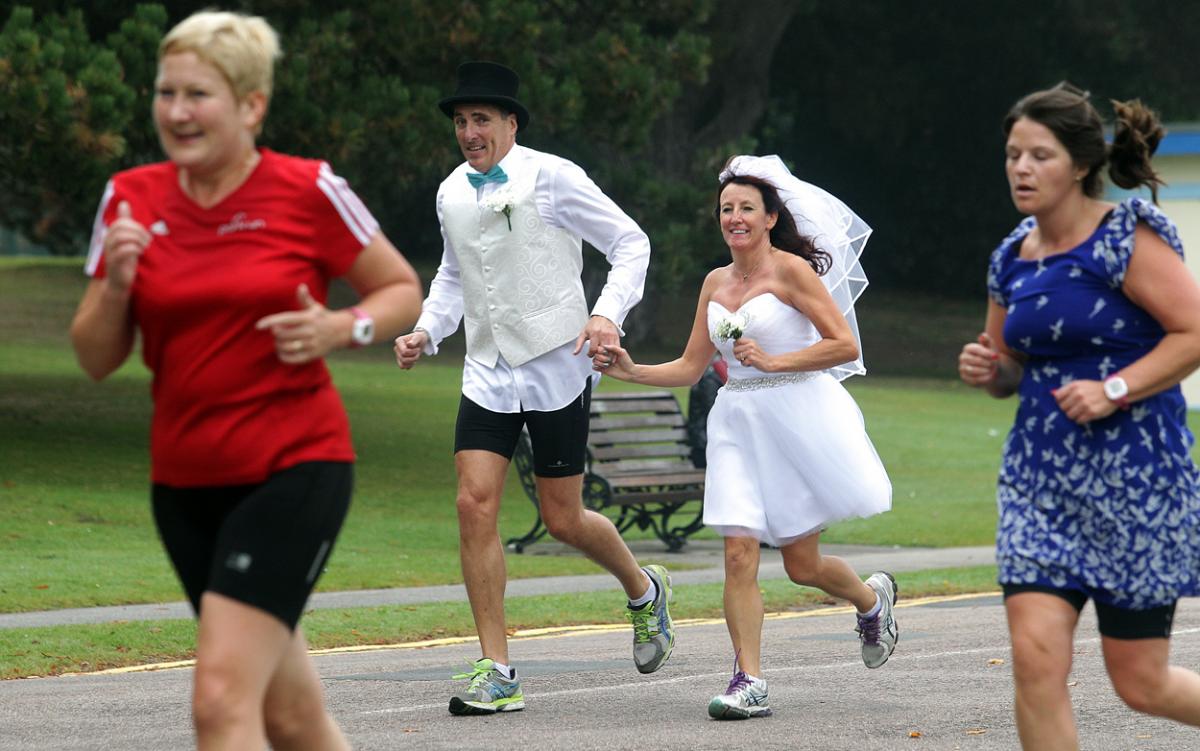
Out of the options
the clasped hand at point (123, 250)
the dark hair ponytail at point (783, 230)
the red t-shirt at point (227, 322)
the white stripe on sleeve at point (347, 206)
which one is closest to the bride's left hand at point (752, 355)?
the dark hair ponytail at point (783, 230)

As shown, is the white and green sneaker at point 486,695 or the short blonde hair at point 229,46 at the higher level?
the short blonde hair at point 229,46

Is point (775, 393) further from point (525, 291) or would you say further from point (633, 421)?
point (633, 421)

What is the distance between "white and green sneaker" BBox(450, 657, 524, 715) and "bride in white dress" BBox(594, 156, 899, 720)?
95 centimetres

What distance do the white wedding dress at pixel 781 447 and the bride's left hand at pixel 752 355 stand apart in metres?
0.17

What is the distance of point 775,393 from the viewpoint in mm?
8047

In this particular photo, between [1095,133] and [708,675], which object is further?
[708,675]

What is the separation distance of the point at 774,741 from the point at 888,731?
474 mm

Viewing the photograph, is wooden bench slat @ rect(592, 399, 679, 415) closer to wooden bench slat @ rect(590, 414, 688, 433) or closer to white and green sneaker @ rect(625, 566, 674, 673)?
wooden bench slat @ rect(590, 414, 688, 433)

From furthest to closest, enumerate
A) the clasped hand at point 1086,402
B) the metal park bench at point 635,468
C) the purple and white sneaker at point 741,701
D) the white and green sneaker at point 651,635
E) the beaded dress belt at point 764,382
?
1. the metal park bench at point 635,468
2. the white and green sneaker at point 651,635
3. the beaded dress belt at point 764,382
4. the purple and white sneaker at point 741,701
5. the clasped hand at point 1086,402

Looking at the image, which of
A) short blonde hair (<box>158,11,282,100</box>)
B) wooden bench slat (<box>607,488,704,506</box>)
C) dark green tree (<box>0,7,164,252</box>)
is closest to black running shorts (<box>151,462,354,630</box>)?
short blonde hair (<box>158,11,282,100</box>)

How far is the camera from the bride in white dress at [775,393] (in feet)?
26.0

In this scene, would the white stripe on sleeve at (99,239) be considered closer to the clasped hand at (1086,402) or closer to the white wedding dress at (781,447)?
the clasped hand at (1086,402)

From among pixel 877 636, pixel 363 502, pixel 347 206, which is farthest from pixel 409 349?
pixel 363 502

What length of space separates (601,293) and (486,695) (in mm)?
1677
